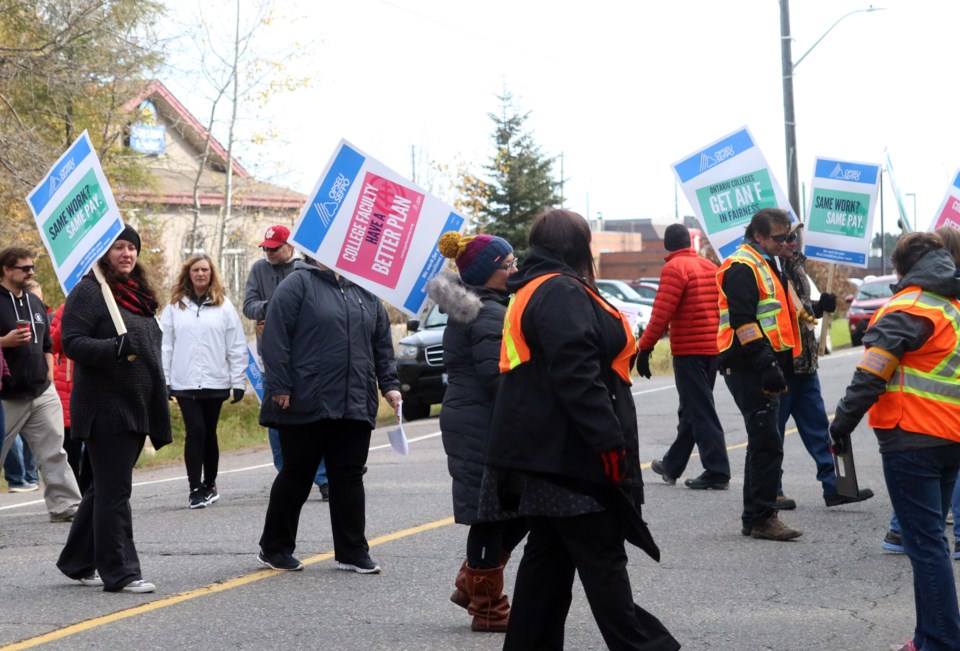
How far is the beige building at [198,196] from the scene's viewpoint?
24.1 meters

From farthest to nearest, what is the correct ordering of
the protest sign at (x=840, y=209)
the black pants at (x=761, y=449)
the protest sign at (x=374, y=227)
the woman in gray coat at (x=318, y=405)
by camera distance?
the protest sign at (x=840, y=209) → the black pants at (x=761, y=449) → the protest sign at (x=374, y=227) → the woman in gray coat at (x=318, y=405)

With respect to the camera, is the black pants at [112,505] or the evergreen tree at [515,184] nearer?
the black pants at [112,505]

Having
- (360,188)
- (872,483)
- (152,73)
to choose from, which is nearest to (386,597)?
(360,188)

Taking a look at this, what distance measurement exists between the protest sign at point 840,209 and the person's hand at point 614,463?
718cm

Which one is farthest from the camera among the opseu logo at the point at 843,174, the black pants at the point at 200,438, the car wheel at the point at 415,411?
the car wheel at the point at 415,411

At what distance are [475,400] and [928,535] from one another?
2.07 m

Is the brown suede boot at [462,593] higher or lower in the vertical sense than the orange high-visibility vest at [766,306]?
lower

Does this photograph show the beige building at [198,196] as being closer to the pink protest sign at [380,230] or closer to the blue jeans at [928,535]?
the pink protest sign at [380,230]

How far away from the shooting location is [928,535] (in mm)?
5383

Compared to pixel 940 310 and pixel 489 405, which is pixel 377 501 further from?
pixel 940 310

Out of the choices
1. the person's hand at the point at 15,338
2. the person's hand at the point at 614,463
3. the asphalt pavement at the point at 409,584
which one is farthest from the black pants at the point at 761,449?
the person's hand at the point at 15,338

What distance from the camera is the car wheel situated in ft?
62.3

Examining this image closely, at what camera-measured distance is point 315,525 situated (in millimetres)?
9117

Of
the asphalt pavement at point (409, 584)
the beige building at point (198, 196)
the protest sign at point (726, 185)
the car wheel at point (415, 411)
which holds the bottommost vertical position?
the asphalt pavement at point (409, 584)
